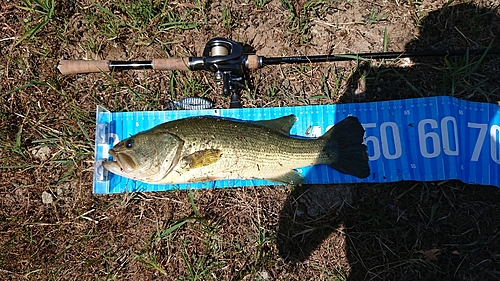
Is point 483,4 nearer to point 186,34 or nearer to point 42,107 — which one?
point 186,34

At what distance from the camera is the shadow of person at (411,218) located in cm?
346

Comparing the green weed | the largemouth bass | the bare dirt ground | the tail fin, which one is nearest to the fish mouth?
the largemouth bass

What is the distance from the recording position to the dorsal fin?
3.43 m

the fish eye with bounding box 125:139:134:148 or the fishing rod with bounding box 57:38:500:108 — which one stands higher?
the fishing rod with bounding box 57:38:500:108

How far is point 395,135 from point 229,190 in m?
1.85

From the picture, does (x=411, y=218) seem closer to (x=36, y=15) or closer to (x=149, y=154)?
(x=149, y=154)

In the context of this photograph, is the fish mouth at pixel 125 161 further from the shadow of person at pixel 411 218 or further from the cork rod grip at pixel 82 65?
the shadow of person at pixel 411 218

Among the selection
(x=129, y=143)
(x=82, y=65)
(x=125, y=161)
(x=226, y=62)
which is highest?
(x=82, y=65)

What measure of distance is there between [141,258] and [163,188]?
2.50 feet

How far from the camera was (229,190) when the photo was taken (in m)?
3.65

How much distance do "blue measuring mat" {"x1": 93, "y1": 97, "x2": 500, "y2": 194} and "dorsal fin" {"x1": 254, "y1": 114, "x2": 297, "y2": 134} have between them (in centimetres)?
19

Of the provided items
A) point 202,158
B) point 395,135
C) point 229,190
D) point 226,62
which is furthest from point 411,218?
point 226,62

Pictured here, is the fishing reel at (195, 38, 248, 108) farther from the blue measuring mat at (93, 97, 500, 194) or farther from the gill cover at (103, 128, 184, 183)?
the gill cover at (103, 128, 184, 183)

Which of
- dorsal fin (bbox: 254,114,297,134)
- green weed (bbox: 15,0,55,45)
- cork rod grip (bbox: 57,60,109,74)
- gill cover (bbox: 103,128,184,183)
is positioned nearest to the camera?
gill cover (bbox: 103,128,184,183)
